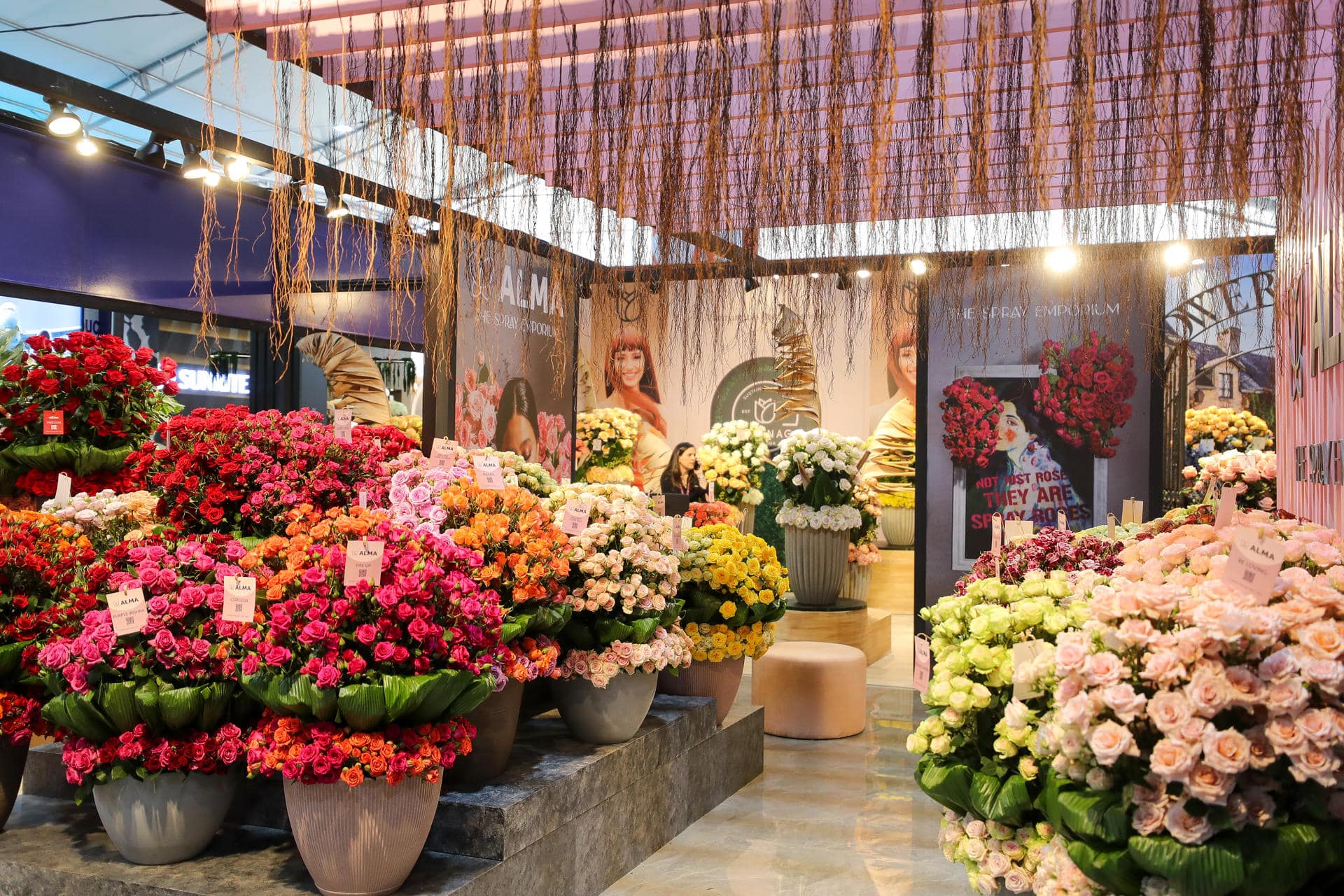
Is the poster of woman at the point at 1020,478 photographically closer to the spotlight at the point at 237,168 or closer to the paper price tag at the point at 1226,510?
the paper price tag at the point at 1226,510

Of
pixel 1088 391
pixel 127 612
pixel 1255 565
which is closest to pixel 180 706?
pixel 127 612

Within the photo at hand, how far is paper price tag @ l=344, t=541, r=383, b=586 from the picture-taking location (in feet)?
7.77

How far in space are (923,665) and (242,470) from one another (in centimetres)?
203

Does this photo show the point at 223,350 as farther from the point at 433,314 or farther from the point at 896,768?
the point at 896,768

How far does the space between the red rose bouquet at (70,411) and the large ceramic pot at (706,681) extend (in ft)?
7.55

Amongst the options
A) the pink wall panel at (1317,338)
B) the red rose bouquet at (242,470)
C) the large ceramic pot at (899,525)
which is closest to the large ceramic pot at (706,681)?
the red rose bouquet at (242,470)

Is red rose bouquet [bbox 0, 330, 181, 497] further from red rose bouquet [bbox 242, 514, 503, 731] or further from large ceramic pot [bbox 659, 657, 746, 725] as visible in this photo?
large ceramic pot [bbox 659, 657, 746, 725]

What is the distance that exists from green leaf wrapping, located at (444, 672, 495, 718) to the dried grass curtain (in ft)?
3.14

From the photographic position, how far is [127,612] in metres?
2.49

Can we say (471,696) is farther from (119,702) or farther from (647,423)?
(647,423)

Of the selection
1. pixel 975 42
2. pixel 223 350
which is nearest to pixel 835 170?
pixel 975 42

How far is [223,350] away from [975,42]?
7526 millimetres

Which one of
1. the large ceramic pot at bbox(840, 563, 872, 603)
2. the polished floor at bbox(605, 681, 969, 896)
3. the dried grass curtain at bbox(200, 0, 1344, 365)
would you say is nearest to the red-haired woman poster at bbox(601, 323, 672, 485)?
the large ceramic pot at bbox(840, 563, 872, 603)

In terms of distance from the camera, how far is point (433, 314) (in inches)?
191
